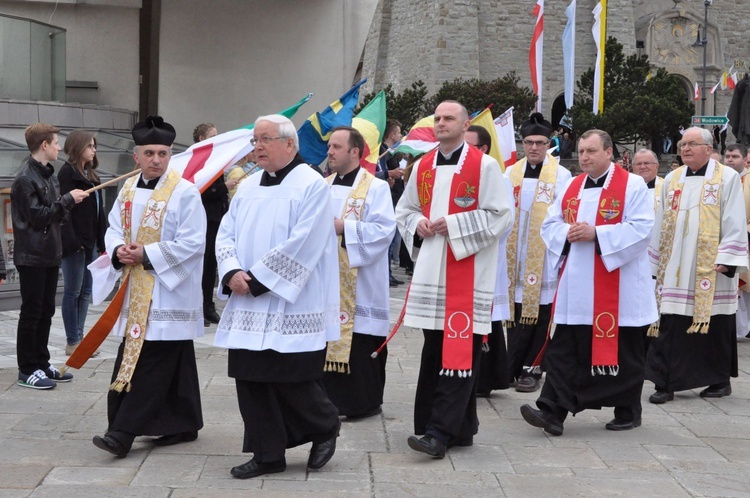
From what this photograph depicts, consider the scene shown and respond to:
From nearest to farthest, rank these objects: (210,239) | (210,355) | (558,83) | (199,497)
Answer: (199,497), (210,355), (210,239), (558,83)

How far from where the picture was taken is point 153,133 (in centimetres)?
589

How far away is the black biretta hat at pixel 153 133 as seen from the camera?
5891 mm

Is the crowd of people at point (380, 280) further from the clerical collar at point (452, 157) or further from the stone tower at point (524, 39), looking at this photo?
the stone tower at point (524, 39)

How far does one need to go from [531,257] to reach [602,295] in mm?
1521

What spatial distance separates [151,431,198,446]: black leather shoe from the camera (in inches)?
234

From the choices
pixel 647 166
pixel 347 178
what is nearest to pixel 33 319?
pixel 347 178

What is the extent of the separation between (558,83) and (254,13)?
26.6m

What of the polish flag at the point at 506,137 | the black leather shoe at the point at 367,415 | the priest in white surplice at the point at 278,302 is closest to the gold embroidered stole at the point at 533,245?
the polish flag at the point at 506,137

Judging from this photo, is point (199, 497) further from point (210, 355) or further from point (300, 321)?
point (210, 355)

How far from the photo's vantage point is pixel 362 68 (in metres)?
46.8

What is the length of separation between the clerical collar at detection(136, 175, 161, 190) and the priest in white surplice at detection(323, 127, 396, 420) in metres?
1.20

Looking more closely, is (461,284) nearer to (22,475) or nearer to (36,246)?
(22,475)

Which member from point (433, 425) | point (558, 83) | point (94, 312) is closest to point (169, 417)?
point (433, 425)

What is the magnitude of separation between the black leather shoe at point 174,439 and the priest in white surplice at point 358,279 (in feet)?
3.44
